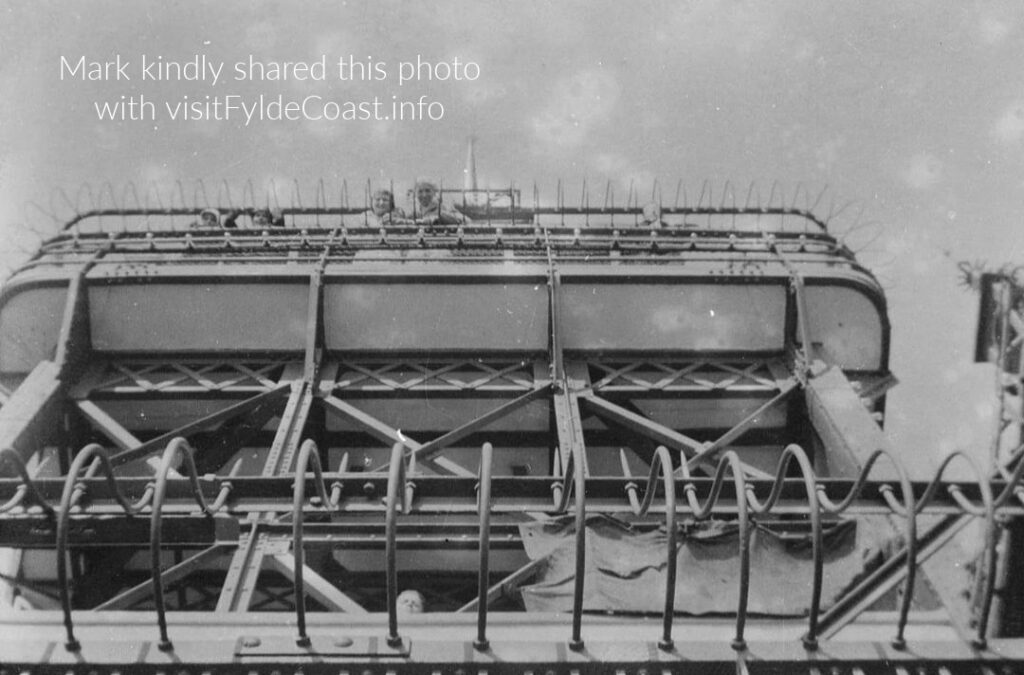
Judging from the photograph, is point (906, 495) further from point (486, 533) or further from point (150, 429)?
point (150, 429)

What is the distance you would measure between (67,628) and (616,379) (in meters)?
8.69

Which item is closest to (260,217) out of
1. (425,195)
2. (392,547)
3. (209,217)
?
(209,217)

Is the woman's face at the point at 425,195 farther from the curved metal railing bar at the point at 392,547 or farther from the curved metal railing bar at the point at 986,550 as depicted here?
the curved metal railing bar at the point at 986,550

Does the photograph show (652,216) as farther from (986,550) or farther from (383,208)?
(986,550)

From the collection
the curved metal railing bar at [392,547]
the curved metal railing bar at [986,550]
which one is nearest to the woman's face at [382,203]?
the curved metal railing bar at [392,547]

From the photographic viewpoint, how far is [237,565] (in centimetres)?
755

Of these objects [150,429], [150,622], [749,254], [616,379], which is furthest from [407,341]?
[150,622]

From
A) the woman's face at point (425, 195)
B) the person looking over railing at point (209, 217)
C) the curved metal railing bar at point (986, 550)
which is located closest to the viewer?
the curved metal railing bar at point (986, 550)

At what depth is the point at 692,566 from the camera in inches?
287

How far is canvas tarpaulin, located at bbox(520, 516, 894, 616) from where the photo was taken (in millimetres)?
6828

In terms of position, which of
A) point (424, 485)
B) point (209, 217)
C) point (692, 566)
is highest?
point (209, 217)

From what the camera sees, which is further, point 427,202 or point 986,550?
point 427,202

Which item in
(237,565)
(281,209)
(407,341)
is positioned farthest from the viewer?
(281,209)

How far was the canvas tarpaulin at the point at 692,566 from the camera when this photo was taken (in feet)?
22.4
